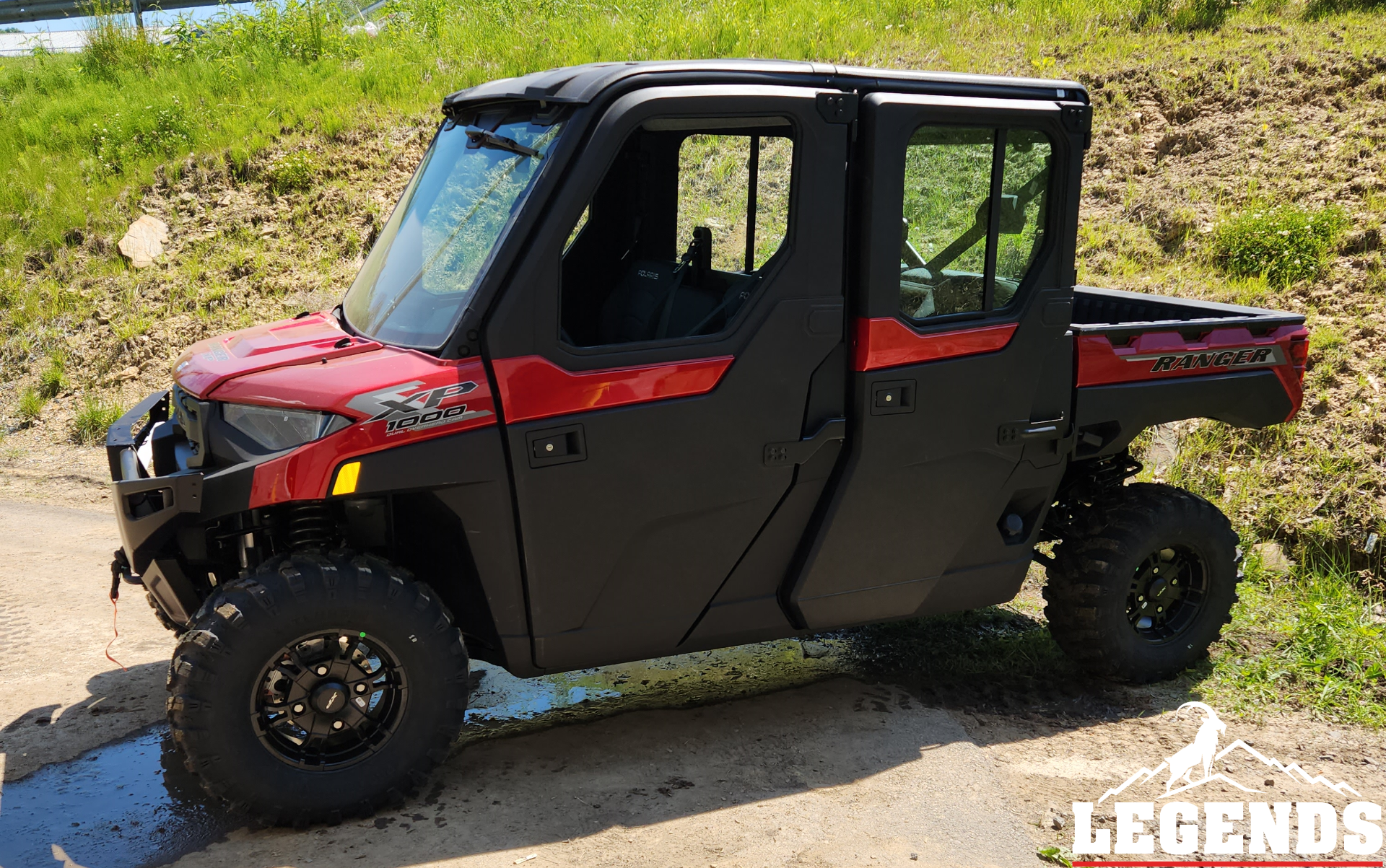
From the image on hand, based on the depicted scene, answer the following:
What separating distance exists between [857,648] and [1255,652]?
1766mm

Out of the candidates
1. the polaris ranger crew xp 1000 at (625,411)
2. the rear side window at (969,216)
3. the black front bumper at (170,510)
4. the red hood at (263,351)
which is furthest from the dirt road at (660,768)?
the rear side window at (969,216)

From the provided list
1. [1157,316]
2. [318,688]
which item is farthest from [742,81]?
[1157,316]

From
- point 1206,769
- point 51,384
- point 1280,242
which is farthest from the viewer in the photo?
point 51,384

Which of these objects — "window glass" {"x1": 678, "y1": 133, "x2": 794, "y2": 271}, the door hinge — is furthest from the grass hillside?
the door hinge

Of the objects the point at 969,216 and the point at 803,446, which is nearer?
the point at 803,446

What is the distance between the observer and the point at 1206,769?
4.00 meters

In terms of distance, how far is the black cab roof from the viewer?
348cm

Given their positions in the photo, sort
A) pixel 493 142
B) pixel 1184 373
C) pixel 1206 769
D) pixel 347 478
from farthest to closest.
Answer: pixel 1184 373
pixel 1206 769
pixel 493 142
pixel 347 478

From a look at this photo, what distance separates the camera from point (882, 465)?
154 inches

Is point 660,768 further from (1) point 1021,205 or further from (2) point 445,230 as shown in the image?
(1) point 1021,205

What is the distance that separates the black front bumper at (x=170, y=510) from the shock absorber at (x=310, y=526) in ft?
0.79

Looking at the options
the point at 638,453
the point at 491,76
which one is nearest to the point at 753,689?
the point at 638,453

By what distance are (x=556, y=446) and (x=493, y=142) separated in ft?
3.33

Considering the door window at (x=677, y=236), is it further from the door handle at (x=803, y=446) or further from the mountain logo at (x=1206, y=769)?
the mountain logo at (x=1206, y=769)
